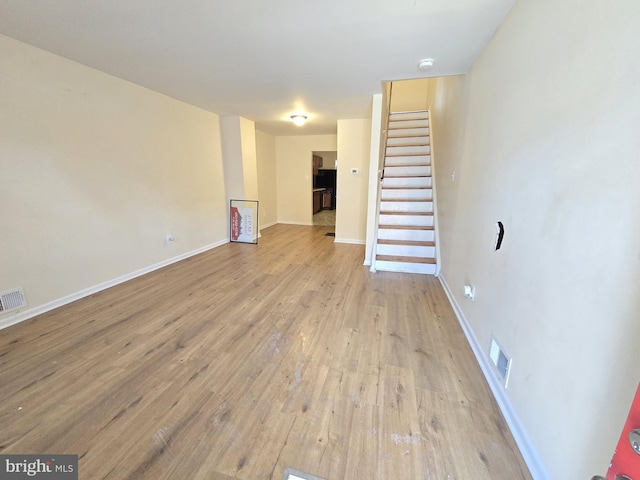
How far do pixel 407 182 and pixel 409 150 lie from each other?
0.93 metres

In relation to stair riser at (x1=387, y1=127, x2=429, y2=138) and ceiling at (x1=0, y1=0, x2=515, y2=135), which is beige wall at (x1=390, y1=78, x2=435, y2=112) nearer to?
stair riser at (x1=387, y1=127, x2=429, y2=138)

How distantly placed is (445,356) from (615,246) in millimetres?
1404

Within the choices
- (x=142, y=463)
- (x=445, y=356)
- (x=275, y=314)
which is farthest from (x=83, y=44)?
(x=445, y=356)

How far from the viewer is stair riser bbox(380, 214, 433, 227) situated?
13.3 ft

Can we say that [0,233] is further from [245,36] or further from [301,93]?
[301,93]

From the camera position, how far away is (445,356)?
76.2 inches

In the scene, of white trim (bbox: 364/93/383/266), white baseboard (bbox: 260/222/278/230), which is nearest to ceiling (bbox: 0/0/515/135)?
white trim (bbox: 364/93/383/266)

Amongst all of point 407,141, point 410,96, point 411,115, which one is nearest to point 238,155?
point 407,141

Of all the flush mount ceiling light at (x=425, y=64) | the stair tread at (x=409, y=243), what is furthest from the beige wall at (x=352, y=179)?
the flush mount ceiling light at (x=425, y=64)

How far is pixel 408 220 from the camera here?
13.6ft

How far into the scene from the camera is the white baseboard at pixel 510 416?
3.70ft

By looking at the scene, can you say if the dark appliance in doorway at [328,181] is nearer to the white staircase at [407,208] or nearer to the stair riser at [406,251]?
the white staircase at [407,208]

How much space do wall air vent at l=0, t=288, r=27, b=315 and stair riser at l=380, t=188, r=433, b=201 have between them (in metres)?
4.39

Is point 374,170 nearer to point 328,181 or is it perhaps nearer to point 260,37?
point 260,37
